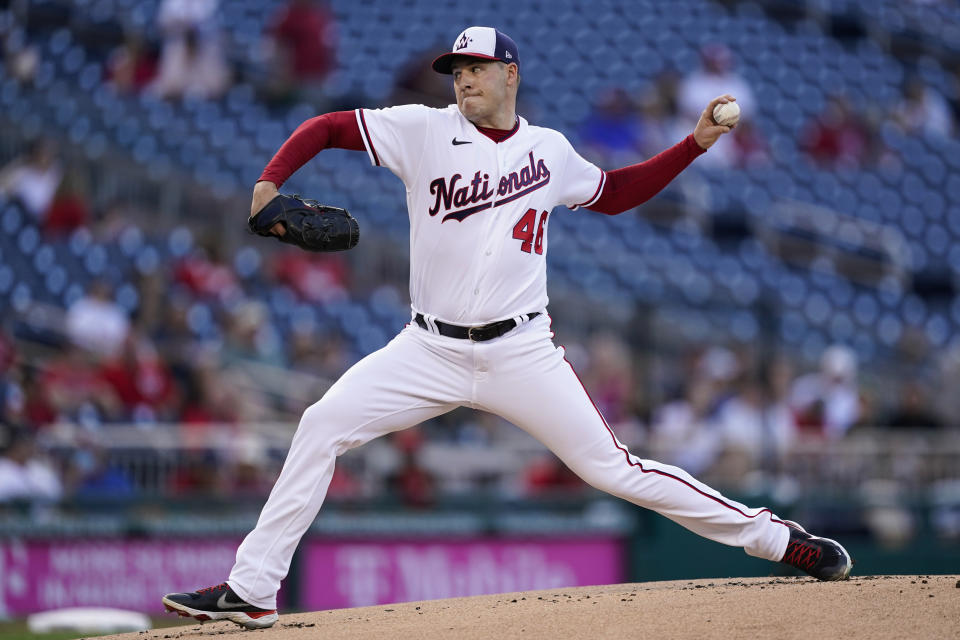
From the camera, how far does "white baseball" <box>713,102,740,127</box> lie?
4.89 meters

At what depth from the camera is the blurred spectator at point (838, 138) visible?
14.5m

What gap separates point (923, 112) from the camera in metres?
15.3

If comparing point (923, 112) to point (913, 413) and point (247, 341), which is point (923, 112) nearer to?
point (913, 413)

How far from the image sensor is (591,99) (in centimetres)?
1444

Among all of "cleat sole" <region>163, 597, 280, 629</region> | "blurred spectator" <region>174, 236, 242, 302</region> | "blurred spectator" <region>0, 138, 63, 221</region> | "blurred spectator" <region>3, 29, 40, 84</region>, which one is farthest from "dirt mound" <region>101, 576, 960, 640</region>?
"blurred spectator" <region>3, 29, 40, 84</region>

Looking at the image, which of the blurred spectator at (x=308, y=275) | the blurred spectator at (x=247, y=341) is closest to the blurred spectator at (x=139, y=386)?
the blurred spectator at (x=247, y=341)

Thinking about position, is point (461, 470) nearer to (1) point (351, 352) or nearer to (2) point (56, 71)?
(1) point (351, 352)

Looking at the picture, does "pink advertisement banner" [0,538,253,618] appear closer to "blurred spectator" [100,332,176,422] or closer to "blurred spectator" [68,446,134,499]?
"blurred spectator" [68,446,134,499]

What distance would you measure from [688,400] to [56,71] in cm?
696

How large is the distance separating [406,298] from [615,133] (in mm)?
3199

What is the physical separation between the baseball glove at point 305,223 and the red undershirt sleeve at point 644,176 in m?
1.07

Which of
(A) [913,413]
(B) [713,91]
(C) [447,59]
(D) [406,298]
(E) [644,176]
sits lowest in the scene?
(A) [913,413]

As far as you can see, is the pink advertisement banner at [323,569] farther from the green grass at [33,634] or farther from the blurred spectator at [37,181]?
the blurred spectator at [37,181]

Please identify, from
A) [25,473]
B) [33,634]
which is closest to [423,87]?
[25,473]
